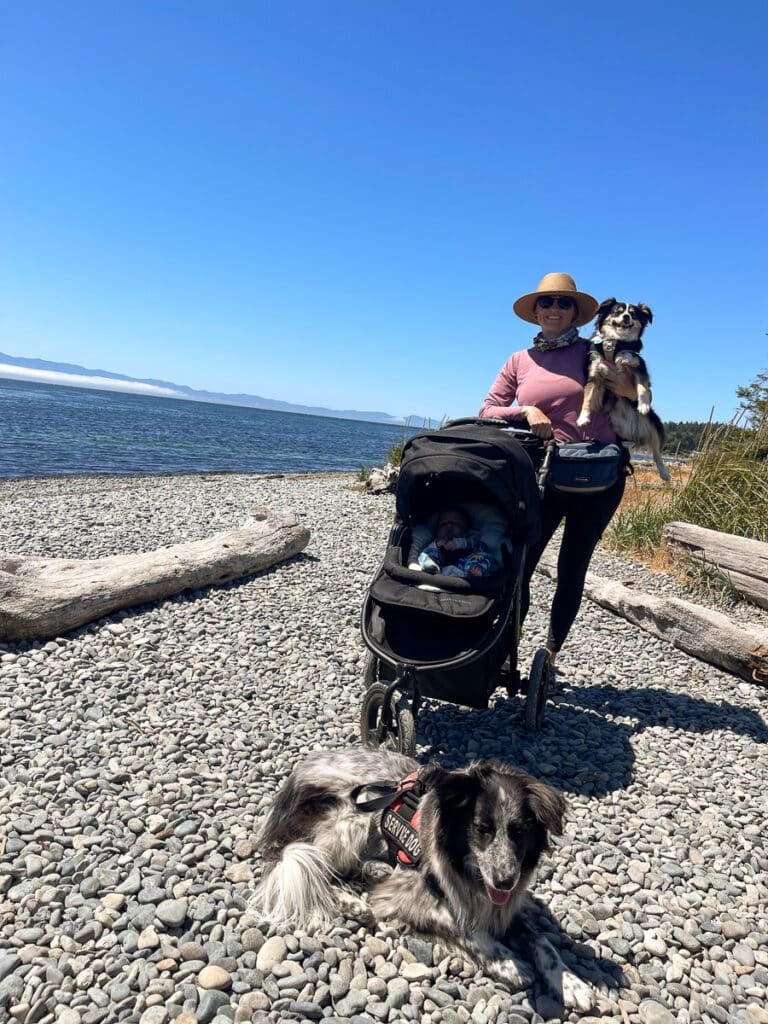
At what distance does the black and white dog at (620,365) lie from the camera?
14.0 feet

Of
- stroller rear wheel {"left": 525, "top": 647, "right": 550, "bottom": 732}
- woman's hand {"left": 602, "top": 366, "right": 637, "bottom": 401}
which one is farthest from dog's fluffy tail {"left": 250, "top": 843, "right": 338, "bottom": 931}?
woman's hand {"left": 602, "top": 366, "right": 637, "bottom": 401}

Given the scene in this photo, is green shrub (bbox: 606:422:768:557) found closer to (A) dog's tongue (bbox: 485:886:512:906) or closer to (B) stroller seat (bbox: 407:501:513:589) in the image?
(B) stroller seat (bbox: 407:501:513:589)

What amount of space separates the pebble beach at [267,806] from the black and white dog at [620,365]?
221cm

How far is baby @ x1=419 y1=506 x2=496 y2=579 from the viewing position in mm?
3883

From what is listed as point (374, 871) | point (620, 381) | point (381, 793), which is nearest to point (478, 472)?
point (620, 381)

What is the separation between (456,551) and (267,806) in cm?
186

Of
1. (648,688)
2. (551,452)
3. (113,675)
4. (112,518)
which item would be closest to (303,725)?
(113,675)

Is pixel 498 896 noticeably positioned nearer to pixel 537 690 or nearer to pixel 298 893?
pixel 298 893

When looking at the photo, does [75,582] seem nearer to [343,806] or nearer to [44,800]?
[44,800]

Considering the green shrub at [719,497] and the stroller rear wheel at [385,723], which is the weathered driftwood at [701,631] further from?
the stroller rear wheel at [385,723]

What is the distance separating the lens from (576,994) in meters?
2.46

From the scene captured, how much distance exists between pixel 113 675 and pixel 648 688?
4370 millimetres

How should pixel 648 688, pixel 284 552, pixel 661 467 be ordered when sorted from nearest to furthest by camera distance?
pixel 661 467 → pixel 648 688 → pixel 284 552

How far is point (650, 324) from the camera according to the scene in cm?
435
